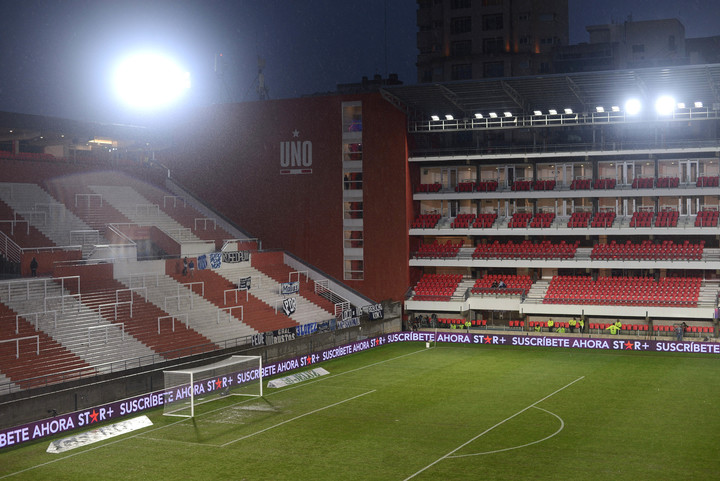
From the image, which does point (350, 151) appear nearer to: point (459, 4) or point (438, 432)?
point (438, 432)

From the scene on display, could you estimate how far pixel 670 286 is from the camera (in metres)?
51.2

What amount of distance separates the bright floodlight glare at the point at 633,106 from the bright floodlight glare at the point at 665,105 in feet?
3.62

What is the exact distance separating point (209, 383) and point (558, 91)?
3148cm

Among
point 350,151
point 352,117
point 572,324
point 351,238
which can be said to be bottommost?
point 572,324

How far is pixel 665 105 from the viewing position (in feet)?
166

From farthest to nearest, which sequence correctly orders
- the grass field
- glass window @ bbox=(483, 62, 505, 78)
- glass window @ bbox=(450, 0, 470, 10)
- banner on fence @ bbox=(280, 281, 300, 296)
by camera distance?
1. glass window @ bbox=(450, 0, 470, 10)
2. glass window @ bbox=(483, 62, 505, 78)
3. banner on fence @ bbox=(280, 281, 300, 296)
4. the grass field

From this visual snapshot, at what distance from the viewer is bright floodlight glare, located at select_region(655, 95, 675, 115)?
50.4 m

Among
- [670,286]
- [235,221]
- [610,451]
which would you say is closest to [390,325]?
[235,221]

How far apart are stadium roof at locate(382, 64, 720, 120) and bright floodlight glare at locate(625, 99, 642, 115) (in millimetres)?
369

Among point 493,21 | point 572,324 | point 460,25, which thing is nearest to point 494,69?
point 493,21

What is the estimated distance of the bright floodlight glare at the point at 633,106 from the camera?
51.1 m

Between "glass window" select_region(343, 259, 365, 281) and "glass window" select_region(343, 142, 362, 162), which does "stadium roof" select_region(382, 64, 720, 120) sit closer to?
"glass window" select_region(343, 142, 362, 162)

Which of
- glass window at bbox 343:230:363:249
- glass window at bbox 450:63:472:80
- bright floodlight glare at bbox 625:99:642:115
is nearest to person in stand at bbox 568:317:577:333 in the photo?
bright floodlight glare at bbox 625:99:642:115

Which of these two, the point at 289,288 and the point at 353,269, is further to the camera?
the point at 353,269
